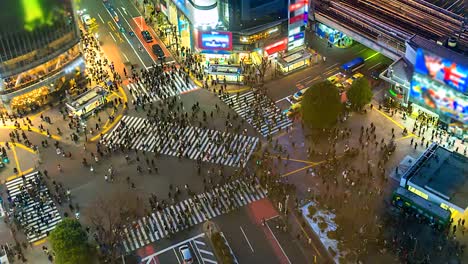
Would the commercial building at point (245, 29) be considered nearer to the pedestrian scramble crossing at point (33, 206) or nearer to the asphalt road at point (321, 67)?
the asphalt road at point (321, 67)

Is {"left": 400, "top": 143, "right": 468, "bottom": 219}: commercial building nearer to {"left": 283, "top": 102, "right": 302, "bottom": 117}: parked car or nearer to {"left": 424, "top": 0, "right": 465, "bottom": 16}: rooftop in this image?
{"left": 283, "top": 102, "right": 302, "bottom": 117}: parked car

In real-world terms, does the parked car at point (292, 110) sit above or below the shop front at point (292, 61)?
below

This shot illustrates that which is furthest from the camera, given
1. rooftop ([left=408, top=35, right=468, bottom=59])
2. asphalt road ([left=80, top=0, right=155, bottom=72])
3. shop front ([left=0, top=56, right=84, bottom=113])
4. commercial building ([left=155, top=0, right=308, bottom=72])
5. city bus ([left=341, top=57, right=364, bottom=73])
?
asphalt road ([left=80, top=0, right=155, bottom=72])

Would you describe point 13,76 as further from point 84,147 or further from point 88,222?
point 88,222

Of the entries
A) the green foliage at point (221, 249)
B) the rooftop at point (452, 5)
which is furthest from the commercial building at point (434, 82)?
the green foliage at point (221, 249)

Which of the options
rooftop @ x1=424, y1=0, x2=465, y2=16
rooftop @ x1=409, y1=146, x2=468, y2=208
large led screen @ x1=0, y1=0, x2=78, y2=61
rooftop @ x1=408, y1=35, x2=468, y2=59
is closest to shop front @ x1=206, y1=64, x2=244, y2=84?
large led screen @ x1=0, y1=0, x2=78, y2=61

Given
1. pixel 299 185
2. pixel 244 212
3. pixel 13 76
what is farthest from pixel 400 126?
pixel 13 76
